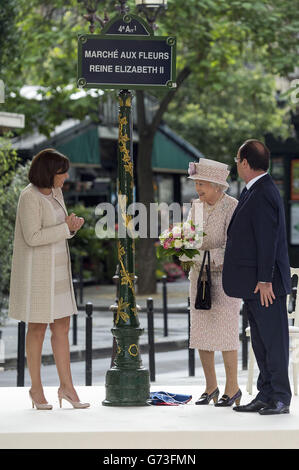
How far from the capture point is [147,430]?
7605mm

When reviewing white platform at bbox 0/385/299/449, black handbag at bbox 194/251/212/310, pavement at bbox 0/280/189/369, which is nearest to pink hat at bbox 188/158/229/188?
black handbag at bbox 194/251/212/310

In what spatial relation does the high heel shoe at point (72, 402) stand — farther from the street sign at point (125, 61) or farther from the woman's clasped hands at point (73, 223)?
the street sign at point (125, 61)

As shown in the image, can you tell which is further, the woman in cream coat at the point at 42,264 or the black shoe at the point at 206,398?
the black shoe at the point at 206,398

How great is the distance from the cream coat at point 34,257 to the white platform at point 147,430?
832 mm

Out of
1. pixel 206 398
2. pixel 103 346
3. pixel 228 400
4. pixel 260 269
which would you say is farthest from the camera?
pixel 103 346

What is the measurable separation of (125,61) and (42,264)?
5.87ft

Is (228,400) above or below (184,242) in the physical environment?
below

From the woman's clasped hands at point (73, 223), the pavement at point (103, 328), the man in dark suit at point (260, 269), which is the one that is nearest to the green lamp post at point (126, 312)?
the woman's clasped hands at point (73, 223)

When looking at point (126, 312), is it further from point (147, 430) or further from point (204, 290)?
point (147, 430)

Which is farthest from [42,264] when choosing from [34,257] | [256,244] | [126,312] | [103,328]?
[103,328]

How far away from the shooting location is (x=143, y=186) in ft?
86.8

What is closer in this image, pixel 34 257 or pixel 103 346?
pixel 34 257

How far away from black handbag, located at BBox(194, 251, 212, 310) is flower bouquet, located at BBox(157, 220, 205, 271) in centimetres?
13

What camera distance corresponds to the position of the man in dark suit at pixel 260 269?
829 centimetres
